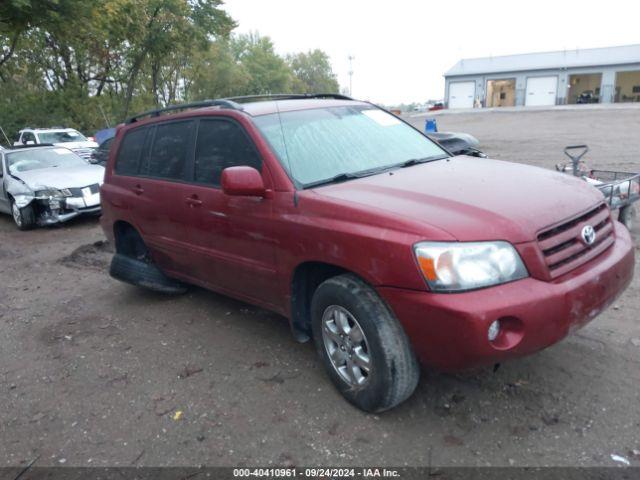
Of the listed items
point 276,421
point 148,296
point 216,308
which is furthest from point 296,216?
point 148,296

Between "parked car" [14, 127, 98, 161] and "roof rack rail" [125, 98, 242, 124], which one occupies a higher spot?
"roof rack rail" [125, 98, 242, 124]

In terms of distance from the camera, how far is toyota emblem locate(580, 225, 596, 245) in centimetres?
293

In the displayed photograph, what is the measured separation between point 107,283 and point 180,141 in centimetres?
243

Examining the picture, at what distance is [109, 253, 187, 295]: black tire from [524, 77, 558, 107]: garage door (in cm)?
5944

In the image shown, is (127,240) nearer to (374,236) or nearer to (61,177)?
(374,236)

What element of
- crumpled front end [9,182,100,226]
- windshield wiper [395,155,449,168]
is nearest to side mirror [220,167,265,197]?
windshield wiper [395,155,449,168]

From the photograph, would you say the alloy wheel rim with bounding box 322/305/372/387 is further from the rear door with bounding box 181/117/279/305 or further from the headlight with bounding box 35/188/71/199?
the headlight with bounding box 35/188/71/199

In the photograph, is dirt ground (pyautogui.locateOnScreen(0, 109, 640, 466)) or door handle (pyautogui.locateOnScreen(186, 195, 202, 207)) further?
door handle (pyautogui.locateOnScreen(186, 195, 202, 207))

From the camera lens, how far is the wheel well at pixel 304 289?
337 centimetres

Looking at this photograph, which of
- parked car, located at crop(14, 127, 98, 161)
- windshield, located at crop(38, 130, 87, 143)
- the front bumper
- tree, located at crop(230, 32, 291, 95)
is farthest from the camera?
tree, located at crop(230, 32, 291, 95)

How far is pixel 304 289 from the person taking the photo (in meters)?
3.52

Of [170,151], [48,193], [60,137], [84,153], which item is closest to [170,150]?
[170,151]

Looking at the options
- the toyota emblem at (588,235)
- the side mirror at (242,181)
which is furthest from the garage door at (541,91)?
the side mirror at (242,181)

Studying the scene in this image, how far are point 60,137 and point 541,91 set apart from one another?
5137cm
